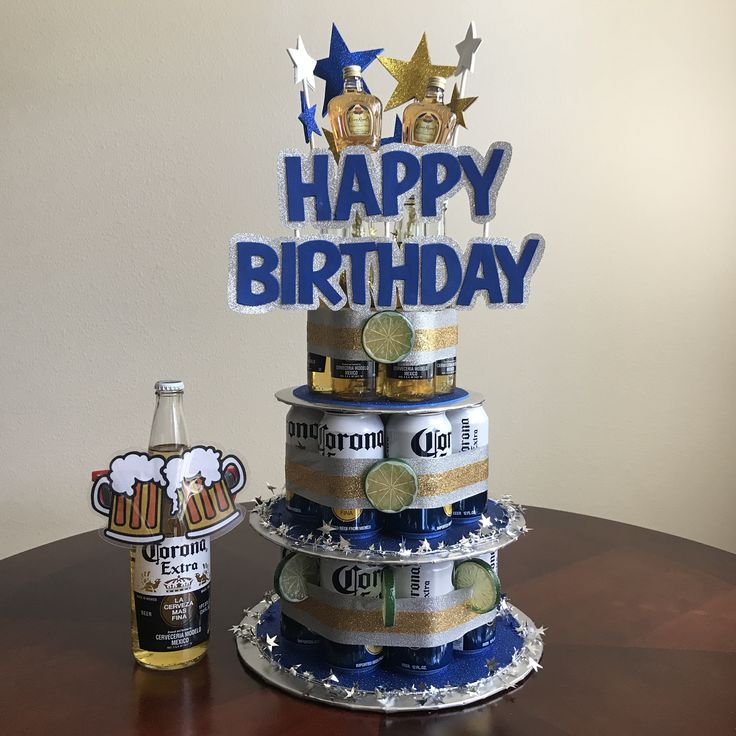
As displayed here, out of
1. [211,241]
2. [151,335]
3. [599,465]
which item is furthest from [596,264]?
[151,335]

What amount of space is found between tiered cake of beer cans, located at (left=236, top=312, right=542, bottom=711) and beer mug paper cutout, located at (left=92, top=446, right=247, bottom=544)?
0.09 metres

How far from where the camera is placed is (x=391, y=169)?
98 centimetres

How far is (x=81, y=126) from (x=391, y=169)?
1.42 m

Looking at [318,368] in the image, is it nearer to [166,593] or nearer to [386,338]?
[386,338]

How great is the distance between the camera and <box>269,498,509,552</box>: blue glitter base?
39.0 inches

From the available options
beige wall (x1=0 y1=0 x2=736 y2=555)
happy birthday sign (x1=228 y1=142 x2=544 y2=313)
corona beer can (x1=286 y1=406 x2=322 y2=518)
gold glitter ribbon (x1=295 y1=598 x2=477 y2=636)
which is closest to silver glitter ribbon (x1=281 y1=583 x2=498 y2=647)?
gold glitter ribbon (x1=295 y1=598 x2=477 y2=636)

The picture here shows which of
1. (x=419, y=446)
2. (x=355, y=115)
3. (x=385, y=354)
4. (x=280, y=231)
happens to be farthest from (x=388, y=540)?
(x=280, y=231)

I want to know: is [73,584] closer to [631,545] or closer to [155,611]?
[155,611]

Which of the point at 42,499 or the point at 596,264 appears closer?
the point at 42,499

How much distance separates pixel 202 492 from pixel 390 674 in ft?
1.10

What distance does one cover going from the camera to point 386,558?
95 cm

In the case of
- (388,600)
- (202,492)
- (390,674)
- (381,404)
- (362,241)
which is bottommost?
(390,674)

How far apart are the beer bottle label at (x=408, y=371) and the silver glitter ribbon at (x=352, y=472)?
4.1 inches

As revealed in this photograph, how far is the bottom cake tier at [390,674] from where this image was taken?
0.94 meters
